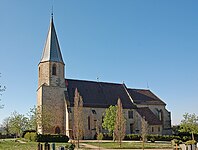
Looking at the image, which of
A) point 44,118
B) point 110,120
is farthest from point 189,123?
point 44,118

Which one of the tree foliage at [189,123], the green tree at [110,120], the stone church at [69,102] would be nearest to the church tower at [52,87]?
the stone church at [69,102]

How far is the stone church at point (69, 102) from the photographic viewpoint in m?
48.1

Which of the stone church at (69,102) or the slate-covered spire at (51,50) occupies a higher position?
the slate-covered spire at (51,50)

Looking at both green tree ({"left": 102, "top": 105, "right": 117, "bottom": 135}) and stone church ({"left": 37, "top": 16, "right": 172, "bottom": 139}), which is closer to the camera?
green tree ({"left": 102, "top": 105, "right": 117, "bottom": 135})

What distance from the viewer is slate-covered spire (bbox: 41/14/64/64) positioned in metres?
49.8

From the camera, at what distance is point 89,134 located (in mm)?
49469

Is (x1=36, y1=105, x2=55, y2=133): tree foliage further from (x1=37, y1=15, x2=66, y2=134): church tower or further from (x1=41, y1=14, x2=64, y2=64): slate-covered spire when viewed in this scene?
(x1=41, y1=14, x2=64, y2=64): slate-covered spire

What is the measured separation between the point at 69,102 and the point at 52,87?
3936 millimetres

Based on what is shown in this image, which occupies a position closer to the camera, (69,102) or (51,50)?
(69,102)

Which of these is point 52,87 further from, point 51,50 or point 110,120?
point 110,120

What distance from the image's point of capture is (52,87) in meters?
49.0

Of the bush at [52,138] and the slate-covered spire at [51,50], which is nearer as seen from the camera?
the bush at [52,138]

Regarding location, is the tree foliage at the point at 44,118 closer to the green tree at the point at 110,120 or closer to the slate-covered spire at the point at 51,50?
the slate-covered spire at the point at 51,50

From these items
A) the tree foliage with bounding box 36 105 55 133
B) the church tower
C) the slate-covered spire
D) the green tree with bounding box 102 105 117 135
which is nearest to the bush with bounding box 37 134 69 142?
the tree foliage with bounding box 36 105 55 133
